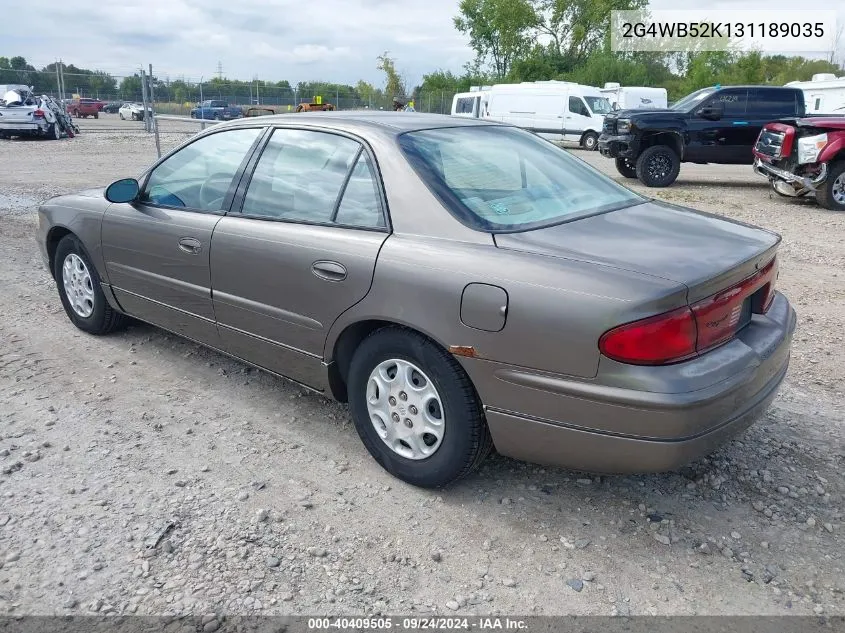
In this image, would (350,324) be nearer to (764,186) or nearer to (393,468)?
(393,468)

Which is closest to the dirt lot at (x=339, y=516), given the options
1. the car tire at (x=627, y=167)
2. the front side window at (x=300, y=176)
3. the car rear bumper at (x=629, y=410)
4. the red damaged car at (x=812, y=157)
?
the car rear bumper at (x=629, y=410)

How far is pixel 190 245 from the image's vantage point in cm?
370

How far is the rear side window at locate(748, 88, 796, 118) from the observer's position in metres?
14.0

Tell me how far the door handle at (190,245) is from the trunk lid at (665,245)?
1767mm

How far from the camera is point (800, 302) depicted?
5.54m

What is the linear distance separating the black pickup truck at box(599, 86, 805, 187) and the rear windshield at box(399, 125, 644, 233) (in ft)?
33.7

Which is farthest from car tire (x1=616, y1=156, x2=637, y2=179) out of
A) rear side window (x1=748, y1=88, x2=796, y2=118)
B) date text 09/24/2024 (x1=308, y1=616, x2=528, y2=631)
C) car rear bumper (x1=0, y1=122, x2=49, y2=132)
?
car rear bumper (x1=0, y1=122, x2=49, y2=132)

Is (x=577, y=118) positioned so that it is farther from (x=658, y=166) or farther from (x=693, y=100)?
(x=658, y=166)

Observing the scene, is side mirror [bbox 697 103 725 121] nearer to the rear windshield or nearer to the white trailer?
the rear windshield

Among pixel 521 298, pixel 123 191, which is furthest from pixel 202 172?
pixel 521 298

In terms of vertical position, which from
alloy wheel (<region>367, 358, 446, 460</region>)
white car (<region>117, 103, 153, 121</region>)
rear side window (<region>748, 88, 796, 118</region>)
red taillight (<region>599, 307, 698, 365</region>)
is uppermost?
white car (<region>117, 103, 153, 121</region>)

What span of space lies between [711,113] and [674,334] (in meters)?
12.8

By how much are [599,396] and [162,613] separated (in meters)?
1.62

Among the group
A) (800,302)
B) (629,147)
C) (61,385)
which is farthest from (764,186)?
(61,385)
